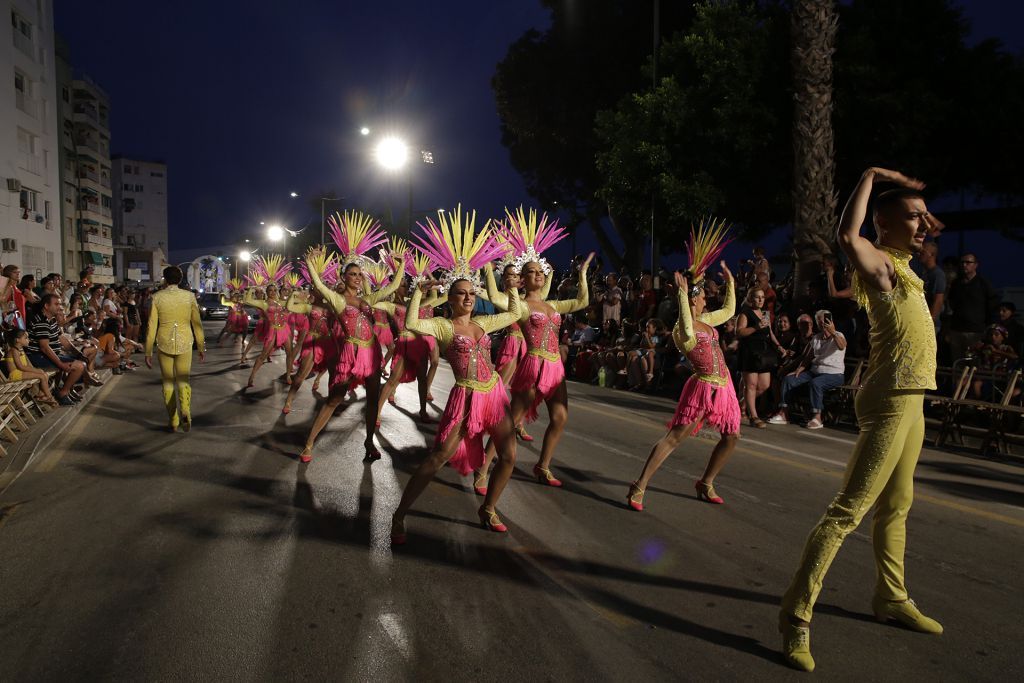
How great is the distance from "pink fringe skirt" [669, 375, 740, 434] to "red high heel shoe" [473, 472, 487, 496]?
1.81 meters

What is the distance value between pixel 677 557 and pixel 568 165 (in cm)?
2695

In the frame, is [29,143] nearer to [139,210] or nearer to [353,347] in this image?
[353,347]

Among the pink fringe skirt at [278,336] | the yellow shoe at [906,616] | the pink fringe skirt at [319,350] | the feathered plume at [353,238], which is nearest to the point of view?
the yellow shoe at [906,616]

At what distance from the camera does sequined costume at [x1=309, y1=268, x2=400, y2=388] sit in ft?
27.8

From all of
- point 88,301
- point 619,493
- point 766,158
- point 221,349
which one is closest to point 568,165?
point 766,158

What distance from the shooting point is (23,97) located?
39.0 m

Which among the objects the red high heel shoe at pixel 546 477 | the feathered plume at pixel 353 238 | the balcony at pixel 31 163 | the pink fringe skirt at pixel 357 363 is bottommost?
the red high heel shoe at pixel 546 477

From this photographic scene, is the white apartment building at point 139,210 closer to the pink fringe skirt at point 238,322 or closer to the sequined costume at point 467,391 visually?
the pink fringe skirt at point 238,322

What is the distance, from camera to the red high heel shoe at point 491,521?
18.8ft

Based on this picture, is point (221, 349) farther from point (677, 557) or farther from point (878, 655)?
point (878, 655)

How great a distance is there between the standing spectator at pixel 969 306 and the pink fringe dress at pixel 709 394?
22.1 ft

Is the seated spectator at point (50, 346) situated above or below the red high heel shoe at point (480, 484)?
above

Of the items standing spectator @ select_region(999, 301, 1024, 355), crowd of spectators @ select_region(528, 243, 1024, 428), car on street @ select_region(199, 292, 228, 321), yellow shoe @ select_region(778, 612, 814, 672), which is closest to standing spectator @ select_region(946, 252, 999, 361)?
crowd of spectators @ select_region(528, 243, 1024, 428)

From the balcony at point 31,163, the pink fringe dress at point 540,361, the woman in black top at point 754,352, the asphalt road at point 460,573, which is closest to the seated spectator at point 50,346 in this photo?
the asphalt road at point 460,573
